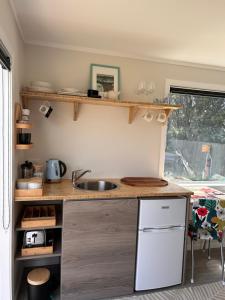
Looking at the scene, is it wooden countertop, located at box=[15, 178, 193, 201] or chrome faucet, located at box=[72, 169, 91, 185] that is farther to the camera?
chrome faucet, located at box=[72, 169, 91, 185]

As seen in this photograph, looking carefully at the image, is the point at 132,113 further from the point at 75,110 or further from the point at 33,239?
the point at 33,239

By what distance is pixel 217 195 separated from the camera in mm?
2709

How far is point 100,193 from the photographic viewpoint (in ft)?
6.34

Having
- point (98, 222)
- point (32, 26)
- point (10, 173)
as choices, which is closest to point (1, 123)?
Result: point (10, 173)

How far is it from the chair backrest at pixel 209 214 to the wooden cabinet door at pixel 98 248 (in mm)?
689

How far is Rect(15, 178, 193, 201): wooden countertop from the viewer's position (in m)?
1.84

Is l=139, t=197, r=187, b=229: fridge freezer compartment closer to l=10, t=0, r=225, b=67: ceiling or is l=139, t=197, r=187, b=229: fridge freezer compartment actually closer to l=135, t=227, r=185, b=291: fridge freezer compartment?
l=135, t=227, r=185, b=291: fridge freezer compartment

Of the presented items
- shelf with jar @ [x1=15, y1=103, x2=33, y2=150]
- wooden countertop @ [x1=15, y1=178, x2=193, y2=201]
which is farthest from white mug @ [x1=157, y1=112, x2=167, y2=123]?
shelf with jar @ [x1=15, y1=103, x2=33, y2=150]

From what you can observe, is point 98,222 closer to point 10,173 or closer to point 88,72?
point 10,173

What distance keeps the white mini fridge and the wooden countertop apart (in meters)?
0.07

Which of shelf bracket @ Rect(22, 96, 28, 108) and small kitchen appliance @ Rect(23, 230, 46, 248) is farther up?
shelf bracket @ Rect(22, 96, 28, 108)

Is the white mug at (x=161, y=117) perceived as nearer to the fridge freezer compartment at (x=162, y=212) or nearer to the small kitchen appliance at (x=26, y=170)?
the fridge freezer compartment at (x=162, y=212)

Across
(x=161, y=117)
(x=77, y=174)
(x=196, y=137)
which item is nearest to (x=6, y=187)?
(x=77, y=174)

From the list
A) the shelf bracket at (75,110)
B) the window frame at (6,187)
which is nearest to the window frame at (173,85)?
the shelf bracket at (75,110)
